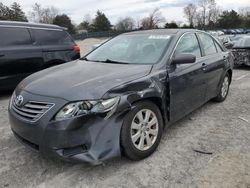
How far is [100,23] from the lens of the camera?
67.9 m

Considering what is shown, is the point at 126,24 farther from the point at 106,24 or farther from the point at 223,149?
the point at 223,149

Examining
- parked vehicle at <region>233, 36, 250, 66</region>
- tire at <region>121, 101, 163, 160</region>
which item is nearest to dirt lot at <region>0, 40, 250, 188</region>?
tire at <region>121, 101, 163, 160</region>

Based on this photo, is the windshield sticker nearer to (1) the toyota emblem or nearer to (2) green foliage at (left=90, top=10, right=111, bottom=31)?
(1) the toyota emblem

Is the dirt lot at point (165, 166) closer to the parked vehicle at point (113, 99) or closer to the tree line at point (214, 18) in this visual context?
the parked vehicle at point (113, 99)

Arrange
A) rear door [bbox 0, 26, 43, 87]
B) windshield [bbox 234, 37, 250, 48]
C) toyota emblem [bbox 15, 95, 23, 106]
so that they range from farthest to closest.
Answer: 1. windshield [bbox 234, 37, 250, 48]
2. rear door [bbox 0, 26, 43, 87]
3. toyota emblem [bbox 15, 95, 23, 106]

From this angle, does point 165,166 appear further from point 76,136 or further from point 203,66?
point 203,66

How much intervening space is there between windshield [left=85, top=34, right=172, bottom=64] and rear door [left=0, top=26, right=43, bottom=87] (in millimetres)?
2495

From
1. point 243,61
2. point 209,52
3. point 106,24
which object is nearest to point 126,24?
point 106,24

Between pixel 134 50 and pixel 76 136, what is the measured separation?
5.93ft

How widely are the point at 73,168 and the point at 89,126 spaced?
71cm

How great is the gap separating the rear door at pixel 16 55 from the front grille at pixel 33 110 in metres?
3.33

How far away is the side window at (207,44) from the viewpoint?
4.77 meters

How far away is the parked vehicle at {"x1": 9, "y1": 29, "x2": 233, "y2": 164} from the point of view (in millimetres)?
2738

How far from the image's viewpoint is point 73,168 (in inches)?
123
